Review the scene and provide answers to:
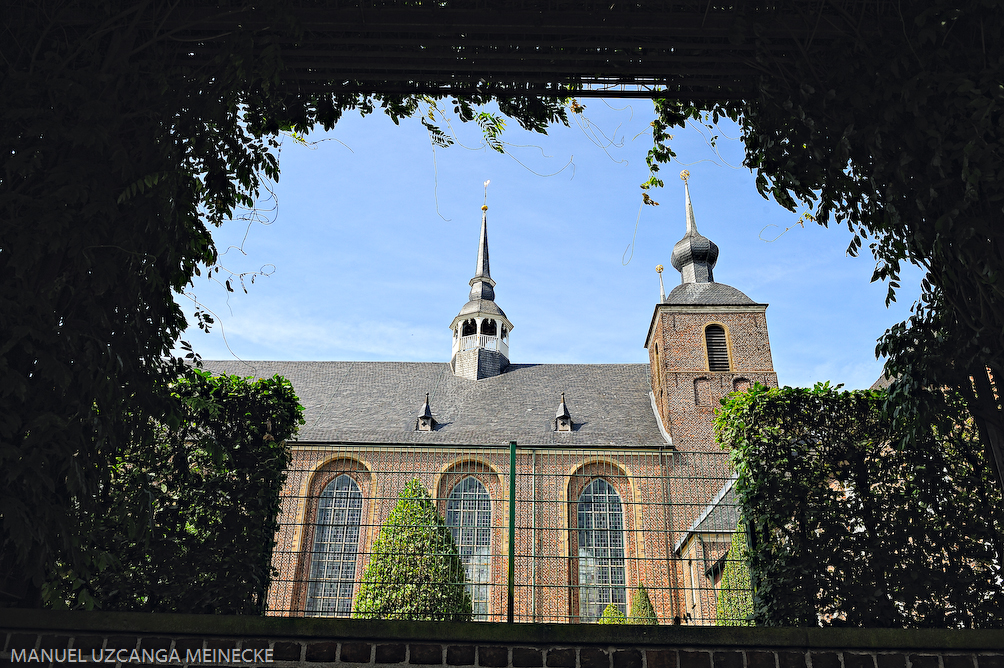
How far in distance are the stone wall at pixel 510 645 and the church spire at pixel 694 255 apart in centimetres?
2414

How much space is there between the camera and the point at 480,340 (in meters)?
28.8

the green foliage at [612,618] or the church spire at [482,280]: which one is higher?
the church spire at [482,280]

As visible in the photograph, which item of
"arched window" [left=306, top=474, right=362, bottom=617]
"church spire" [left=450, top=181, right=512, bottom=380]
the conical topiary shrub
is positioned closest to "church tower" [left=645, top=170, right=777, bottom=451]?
"church spire" [left=450, top=181, right=512, bottom=380]

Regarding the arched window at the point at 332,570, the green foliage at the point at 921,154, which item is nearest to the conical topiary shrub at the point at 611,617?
the arched window at the point at 332,570

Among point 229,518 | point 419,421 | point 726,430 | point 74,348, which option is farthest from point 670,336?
point 74,348

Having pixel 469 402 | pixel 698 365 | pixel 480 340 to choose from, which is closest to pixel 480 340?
pixel 480 340

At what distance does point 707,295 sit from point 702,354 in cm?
252

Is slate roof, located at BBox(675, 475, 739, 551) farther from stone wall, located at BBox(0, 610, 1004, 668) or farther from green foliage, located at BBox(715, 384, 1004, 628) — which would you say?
stone wall, located at BBox(0, 610, 1004, 668)

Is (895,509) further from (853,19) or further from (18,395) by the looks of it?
(18,395)

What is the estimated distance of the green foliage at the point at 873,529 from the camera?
446cm

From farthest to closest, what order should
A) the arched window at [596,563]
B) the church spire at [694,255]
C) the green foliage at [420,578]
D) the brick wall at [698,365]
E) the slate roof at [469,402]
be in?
the church spire at [694,255] → the slate roof at [469,402] → the brick wall at [698,365] → the arched window at [596,563] → the green foliage at [420,578]

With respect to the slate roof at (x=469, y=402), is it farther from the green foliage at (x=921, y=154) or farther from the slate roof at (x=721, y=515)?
the green foliage at (x=921, y=154)

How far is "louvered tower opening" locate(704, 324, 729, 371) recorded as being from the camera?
78.5ft

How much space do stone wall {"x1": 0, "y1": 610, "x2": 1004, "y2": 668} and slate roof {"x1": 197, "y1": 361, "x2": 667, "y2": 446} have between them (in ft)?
60.4
